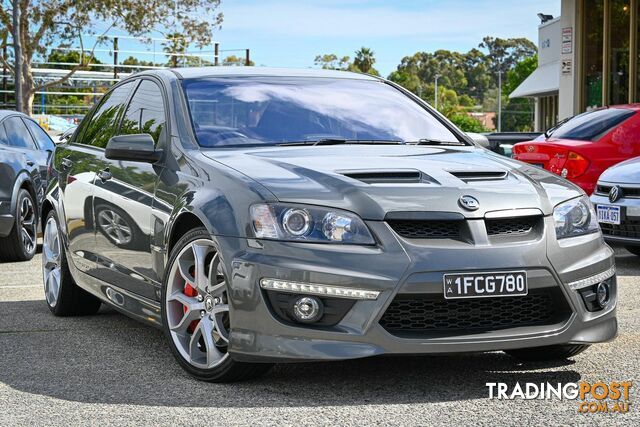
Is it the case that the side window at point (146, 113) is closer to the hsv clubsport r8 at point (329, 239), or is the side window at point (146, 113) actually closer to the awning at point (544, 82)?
the hsv clubsport r8 at point (329, 239)

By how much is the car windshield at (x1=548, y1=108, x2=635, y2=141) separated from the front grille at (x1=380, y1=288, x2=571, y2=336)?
7.56 meters

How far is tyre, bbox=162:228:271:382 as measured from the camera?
5.00 metres

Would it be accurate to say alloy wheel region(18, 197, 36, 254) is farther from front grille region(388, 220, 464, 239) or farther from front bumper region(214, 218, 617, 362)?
front grille region(388, 220, 464, 239)

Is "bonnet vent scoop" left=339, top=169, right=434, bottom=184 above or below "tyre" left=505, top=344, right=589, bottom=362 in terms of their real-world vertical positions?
above

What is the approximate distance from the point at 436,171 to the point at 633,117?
7649 millimetres

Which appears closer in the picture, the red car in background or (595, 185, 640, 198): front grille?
(595, 185, 640, 198): front grille

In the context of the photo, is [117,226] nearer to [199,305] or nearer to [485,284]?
[199,305]

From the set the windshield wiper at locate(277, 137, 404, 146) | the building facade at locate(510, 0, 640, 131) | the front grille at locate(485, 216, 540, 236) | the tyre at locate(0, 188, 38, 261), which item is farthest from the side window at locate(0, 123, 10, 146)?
the building facade at locate(510, 0, 640, 131)

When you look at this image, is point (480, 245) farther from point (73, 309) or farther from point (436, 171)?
point (73, 309)

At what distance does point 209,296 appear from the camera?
508 centimetres

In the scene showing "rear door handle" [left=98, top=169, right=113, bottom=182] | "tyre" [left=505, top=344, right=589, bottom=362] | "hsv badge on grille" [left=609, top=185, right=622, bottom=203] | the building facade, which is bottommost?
"tyre" [left=505, top=344, right=589, bottom=362]

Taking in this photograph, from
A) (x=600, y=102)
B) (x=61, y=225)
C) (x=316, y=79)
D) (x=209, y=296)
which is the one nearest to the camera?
(x=209, y=296)

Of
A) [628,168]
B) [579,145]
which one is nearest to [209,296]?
[628,168]

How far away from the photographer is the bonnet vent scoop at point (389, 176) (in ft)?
16.3
